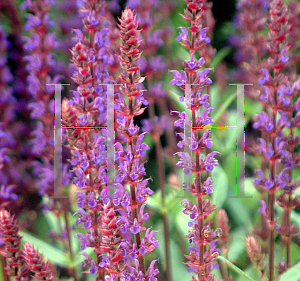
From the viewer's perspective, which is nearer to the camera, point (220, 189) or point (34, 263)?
point (34, 263)

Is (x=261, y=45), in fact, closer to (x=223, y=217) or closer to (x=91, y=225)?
(x=223, y=217)

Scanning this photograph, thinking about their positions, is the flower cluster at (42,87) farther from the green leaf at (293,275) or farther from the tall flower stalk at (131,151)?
the green leaf at (293,275)

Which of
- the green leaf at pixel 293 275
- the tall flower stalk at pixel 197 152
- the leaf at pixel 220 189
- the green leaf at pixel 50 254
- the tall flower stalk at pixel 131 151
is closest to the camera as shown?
the tall flower stalk at pixel 131 151

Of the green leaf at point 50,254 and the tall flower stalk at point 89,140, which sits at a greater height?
the tall flower stalk at point 89,140

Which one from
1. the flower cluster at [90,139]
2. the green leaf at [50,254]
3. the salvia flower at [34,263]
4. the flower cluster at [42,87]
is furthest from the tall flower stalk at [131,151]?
the flower cluster at [42,87]

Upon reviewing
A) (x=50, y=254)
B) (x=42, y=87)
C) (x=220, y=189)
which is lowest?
(x=50, y=254)

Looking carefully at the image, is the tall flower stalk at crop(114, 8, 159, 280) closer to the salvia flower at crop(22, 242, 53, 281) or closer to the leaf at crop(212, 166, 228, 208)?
the salvia flower at crop(22, 242, 53, 281)

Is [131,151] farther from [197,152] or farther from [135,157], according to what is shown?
[197,152]

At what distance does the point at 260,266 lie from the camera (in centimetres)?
133

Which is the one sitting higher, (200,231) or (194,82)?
(194,82)

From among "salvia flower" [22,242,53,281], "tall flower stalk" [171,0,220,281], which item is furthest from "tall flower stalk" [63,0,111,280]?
"tall flower stalk" [171,0,220,281]

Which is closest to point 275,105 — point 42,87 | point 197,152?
point 197,152

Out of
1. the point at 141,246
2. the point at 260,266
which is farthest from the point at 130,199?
the point at 260,266

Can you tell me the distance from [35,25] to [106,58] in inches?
24.4
